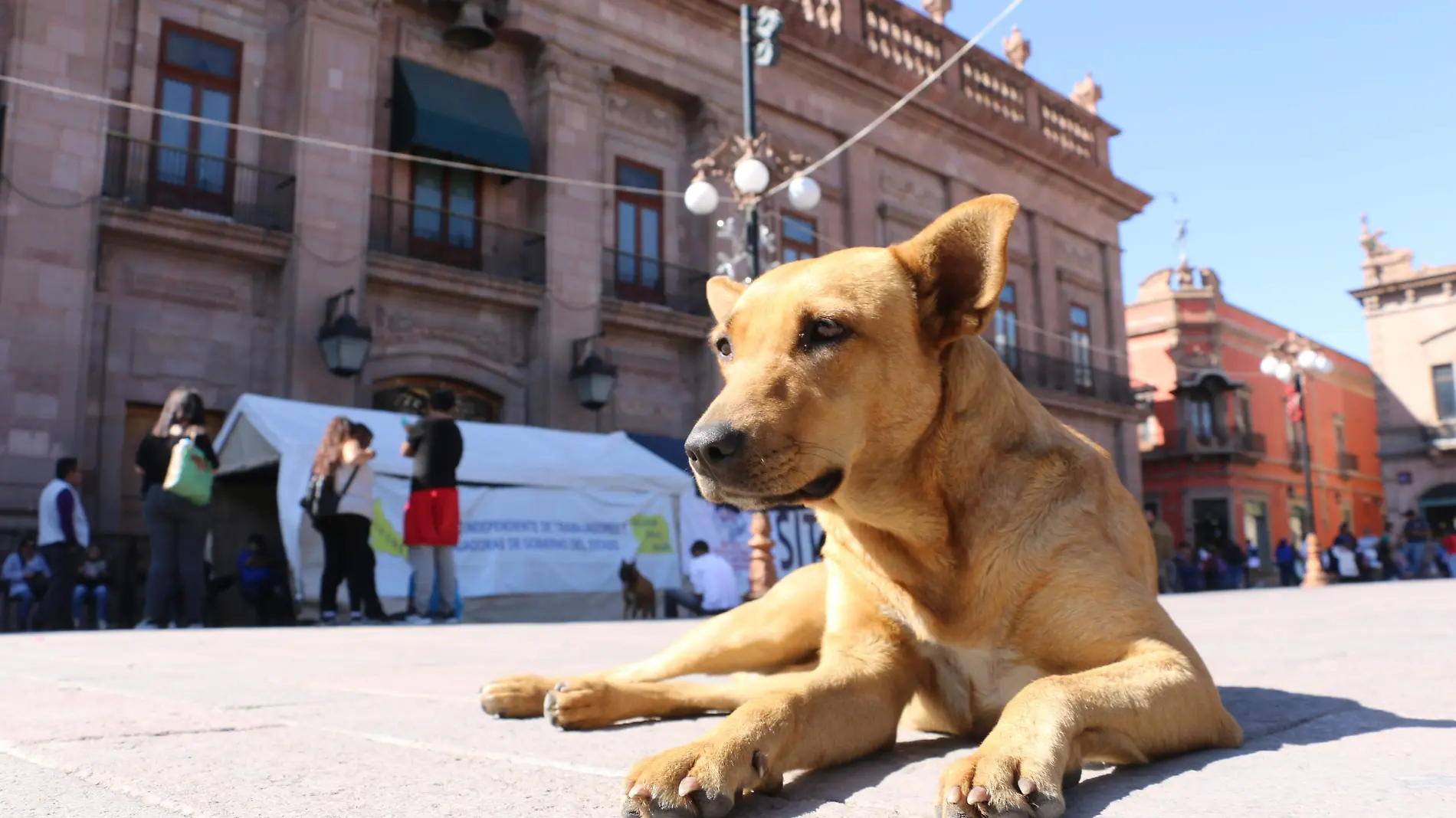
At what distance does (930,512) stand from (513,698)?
1216mm

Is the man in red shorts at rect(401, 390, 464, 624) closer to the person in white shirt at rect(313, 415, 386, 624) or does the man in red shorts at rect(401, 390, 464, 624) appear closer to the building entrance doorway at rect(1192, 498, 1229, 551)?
the person in white shirt at rect(313, 415, 386, 624)

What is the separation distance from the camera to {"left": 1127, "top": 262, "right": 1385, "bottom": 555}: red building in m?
36.1

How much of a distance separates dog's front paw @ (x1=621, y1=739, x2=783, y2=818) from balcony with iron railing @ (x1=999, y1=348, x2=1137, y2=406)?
22593 millimetres

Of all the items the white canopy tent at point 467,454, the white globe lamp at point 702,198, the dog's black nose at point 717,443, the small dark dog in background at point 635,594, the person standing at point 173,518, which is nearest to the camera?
the dog's black nose at point 717,443

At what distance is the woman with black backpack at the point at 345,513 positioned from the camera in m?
8.75

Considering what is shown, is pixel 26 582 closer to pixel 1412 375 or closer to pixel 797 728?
pixel 797 728

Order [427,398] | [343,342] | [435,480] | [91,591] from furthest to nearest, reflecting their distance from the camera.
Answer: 1. [427,398]
2. [343,342]
3. [91,591]
4. [435,480]

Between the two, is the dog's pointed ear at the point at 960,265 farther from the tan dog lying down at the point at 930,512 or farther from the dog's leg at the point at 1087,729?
the dog's leg at the point at 1087,729

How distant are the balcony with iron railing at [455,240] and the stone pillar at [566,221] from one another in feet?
1.33

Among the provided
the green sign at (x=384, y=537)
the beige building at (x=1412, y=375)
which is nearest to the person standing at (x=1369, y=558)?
the beige building at (x=1412, y=375)

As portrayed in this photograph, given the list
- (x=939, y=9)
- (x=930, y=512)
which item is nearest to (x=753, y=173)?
(x=930, y=512)

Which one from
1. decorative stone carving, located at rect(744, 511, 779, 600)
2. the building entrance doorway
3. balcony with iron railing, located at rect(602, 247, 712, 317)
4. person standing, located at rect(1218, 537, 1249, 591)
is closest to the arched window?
balcony with iron railing, located at rect(602, 247, 712, 317)

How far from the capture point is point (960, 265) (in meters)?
2.29

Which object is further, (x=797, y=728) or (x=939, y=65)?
(x=939, y=65)
